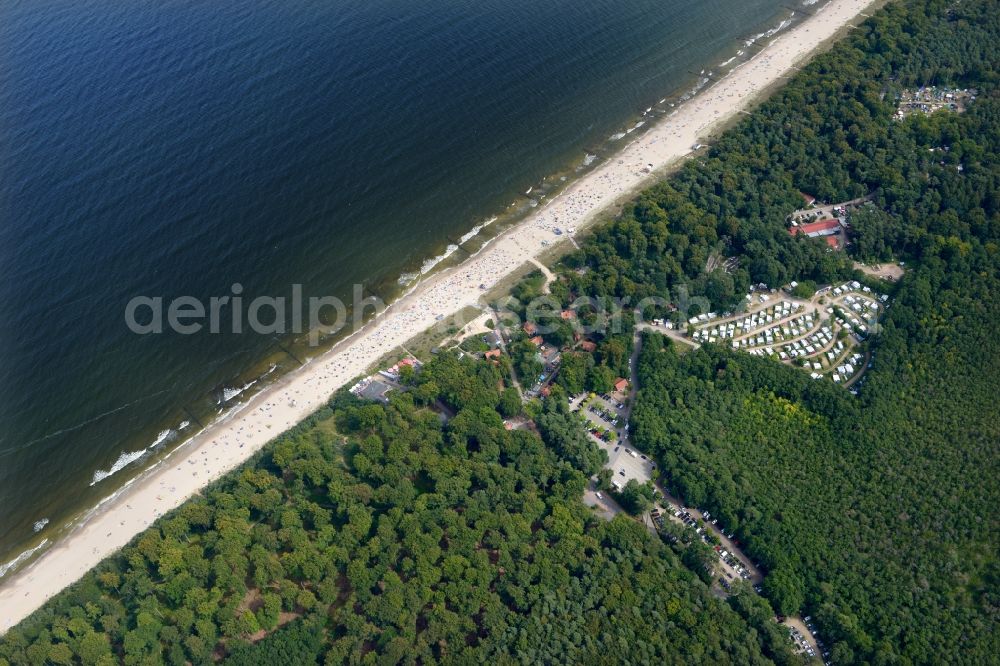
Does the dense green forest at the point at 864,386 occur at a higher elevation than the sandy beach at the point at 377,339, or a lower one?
lower

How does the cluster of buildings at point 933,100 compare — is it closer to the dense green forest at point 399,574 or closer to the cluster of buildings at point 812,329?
the cluster of buildings at point 812,329

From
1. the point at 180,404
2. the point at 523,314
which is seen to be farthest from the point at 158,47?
the point at 523,314

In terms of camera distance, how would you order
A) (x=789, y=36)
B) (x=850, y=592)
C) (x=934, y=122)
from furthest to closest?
1. (x=789, y=36)
2. (x=934, y=122)
3. (x=850, y=592)

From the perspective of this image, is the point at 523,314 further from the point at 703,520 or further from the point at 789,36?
the point at 789,36

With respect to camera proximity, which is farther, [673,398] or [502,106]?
[502,106]

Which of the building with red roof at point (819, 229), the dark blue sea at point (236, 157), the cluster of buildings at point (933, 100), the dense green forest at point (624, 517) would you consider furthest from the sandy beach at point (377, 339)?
the building with red roof at point (819, 229)

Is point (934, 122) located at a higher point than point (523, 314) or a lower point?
lower

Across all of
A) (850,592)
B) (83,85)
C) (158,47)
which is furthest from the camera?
(158,47)

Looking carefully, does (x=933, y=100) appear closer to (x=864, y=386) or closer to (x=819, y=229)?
(x=819, y=229)
